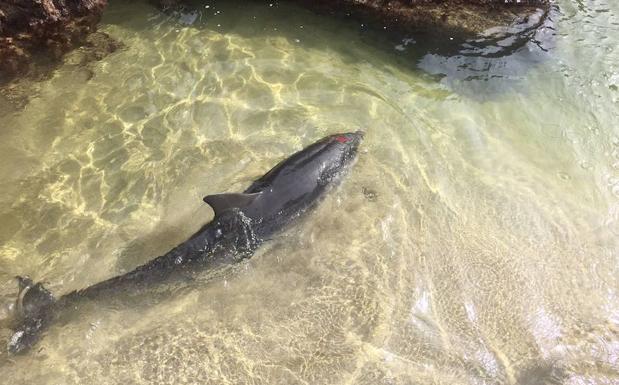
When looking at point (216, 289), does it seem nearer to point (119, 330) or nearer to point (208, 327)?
point (208, 327)

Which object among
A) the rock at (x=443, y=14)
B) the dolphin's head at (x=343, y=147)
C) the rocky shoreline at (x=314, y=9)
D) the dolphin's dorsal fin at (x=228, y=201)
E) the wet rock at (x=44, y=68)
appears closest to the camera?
the dolphin's dorsal fin at (x=228, y=201)

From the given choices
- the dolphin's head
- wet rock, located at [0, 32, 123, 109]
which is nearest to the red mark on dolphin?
the dolphin's head

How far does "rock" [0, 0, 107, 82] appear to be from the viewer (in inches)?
249

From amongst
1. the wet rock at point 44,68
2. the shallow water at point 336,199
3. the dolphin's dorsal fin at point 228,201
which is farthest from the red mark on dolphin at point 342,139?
the wet rock at point 44,68

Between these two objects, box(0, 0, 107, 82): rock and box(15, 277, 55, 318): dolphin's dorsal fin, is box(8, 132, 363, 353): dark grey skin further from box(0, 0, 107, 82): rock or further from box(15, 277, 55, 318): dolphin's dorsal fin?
box(0, 0, 107, 82): rock

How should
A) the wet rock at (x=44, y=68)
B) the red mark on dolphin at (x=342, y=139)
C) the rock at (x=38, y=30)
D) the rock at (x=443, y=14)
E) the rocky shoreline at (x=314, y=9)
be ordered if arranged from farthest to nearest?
the rock at (x=443, y=14) → the rocky shoreline at (x=314, y=9) → the rock at (x=38, y=30) → the wet rock at (x=44, y=68) → the red mark on dolphin at (x=342, y=139)

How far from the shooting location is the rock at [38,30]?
634 centimetres

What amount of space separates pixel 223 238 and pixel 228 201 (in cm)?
35

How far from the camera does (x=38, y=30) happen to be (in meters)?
6.73

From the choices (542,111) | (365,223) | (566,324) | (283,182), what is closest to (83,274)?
(283,182)

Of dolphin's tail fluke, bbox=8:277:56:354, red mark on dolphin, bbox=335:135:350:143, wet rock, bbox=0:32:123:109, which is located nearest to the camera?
A: dolphin's tail fluke, bbox=8:277:56:354

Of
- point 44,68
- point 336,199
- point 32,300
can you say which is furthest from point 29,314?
point 44,68

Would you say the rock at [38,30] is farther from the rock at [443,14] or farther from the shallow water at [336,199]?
the rock at [443,14]

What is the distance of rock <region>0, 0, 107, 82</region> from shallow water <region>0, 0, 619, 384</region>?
44cm
